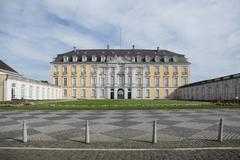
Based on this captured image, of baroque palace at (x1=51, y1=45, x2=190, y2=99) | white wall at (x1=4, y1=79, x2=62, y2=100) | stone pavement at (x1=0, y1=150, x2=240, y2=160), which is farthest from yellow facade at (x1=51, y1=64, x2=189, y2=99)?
stone pavement at (x1=0, y1=150, x2=240, y2=160)

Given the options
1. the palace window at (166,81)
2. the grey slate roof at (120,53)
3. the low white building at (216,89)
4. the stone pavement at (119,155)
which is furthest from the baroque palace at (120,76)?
the stone pavement at (119,155)

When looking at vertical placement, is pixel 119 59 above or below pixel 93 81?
above

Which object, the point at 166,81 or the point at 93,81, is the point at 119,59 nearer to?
the point at 93,81

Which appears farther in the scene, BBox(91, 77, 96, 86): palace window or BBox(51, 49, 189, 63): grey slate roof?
BBox(51, 49, 189, 63): grey slate roof

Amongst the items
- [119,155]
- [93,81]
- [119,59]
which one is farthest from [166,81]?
[119,155]

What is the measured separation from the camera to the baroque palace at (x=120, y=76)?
6919cm

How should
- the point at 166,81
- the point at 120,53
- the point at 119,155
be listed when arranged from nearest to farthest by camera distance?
the point at 119,155
the point at 166,81
the point at 120,53

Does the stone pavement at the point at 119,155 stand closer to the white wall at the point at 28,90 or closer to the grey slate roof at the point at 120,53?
the white wall at the point at 28,90

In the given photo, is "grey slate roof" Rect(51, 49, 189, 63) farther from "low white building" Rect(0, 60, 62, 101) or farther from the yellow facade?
"low white building" Rect(0, 60, 62, 101)

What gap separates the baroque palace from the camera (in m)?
69.2

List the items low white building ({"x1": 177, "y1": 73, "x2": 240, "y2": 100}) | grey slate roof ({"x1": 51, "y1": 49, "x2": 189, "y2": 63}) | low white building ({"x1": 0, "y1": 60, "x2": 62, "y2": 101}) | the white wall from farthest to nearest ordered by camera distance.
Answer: grey slate roof ({"x1": 51, "y1": 49, "x2": 189, "y2": 63}) → low white building ({"x1": 177, "y1": 73, "x2": 240, "y2": 100}) → the white wall → low white building ({"x1": 0, "y1": 60, "x2": 62, "y2": 101})

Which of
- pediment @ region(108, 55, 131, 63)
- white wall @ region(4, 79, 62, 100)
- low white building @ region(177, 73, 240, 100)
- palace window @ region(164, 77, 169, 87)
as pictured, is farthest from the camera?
palace window @ region(164, 77, 169, 87)

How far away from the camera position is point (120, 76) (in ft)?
230

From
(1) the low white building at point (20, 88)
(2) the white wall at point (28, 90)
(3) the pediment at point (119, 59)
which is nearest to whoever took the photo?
(1) the low white building at point (20, 88)
